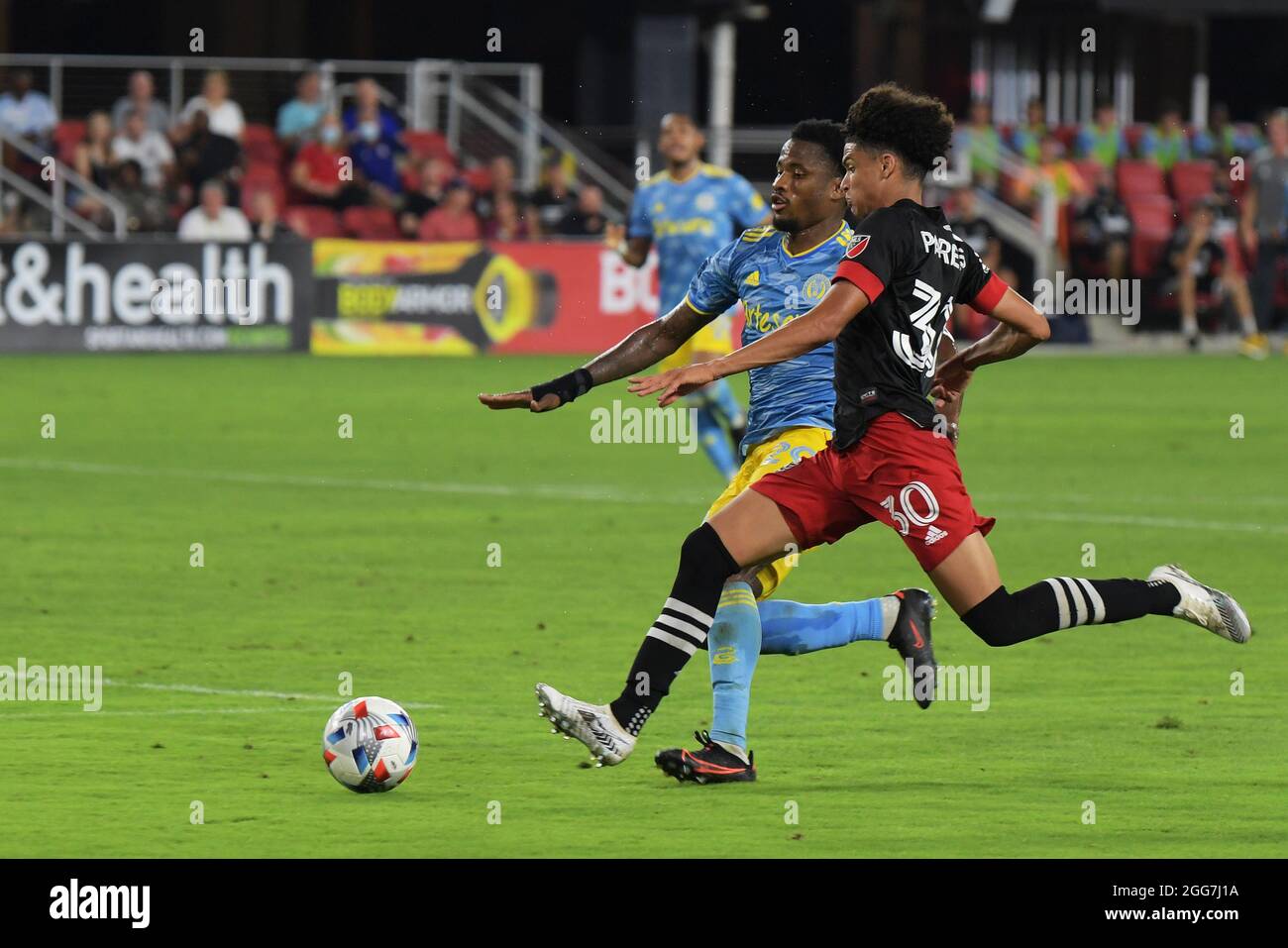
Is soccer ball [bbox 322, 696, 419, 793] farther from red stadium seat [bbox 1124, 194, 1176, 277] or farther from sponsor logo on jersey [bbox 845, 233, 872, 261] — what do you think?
red stadium seat [bbox 1124, 194, 1176, 277]

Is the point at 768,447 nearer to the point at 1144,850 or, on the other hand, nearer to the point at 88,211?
the point at 1144,850

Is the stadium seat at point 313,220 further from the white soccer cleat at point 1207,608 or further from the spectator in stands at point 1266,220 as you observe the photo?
the white soccer cleat at point 1207,608

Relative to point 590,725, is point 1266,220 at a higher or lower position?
higher

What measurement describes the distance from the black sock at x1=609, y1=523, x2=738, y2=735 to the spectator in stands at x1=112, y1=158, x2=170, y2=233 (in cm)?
2102

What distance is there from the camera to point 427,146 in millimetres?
30797

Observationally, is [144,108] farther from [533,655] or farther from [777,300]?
[777,300]

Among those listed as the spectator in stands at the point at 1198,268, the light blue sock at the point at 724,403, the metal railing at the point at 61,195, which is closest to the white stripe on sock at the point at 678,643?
the light blue sock at the point at 724,403

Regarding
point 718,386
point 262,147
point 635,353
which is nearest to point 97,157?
point 262,147

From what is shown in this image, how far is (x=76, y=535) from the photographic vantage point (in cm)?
1381

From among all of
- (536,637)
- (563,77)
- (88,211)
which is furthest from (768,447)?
(563,77)

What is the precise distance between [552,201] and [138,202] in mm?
4867

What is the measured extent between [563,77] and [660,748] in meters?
31.2

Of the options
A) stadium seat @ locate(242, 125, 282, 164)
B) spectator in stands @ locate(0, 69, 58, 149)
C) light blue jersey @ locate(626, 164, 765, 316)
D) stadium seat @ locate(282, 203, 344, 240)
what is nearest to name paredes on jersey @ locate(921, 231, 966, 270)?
light blue jersey @ locate(626, 164, 765, 316)

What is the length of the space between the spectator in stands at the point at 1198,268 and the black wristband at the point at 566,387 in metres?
23.5
